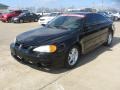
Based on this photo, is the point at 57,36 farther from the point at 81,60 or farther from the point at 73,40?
the point at 81,60

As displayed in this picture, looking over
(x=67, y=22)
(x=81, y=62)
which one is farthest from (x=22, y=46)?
(x=81, y=62)

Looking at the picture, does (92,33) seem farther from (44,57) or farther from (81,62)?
(44,57)

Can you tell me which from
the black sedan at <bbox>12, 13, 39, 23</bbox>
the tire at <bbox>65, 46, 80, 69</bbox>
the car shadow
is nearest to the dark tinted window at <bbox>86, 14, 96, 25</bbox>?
the car shadow

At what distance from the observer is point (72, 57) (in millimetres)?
5742

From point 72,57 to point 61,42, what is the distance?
27.4 inches

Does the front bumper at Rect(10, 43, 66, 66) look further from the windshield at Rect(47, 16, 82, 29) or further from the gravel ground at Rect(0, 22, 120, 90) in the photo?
the windshield at Rect(47, 16, 82, 29)

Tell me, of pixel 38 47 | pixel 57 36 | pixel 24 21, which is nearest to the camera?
pixel 38 47

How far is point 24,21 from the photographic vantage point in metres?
25.6

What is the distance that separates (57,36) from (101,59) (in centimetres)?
196

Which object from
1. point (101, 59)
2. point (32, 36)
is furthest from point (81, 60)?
point (32, 36)

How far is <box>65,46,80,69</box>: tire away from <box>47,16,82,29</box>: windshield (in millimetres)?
780

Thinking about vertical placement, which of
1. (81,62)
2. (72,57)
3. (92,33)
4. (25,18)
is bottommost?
(25,18)

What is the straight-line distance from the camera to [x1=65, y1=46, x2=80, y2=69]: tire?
5488mm

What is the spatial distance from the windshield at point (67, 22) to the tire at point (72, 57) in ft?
2.56
